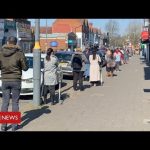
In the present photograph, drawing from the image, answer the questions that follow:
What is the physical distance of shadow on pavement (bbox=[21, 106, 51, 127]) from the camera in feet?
34.4

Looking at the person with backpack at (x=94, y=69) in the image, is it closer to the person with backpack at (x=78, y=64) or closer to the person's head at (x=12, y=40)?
the person with backpack at (x=78, y=64)

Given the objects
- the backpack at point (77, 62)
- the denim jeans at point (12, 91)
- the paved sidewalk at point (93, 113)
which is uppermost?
the backpack at point (77, 62)

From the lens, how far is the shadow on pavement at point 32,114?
10.5m

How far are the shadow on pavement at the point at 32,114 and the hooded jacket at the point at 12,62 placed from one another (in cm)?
131

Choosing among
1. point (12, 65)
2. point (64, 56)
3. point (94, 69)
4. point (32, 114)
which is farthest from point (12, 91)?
point (64, 56)

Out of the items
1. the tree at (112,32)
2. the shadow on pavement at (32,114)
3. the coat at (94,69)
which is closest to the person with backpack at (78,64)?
the coat at (94,69)

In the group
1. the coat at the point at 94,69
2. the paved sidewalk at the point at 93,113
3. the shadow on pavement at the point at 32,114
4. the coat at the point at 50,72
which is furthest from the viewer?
the coat at the point at 94,69

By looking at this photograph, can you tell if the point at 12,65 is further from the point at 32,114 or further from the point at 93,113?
the point at 93,113

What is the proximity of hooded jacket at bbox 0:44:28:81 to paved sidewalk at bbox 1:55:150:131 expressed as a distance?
1184 millimetres

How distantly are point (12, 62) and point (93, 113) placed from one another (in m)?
3.38

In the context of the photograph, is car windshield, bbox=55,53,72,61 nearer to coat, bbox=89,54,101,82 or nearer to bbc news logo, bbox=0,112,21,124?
coat, bbox=89,54,101,82

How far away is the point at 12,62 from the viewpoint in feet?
30.4
